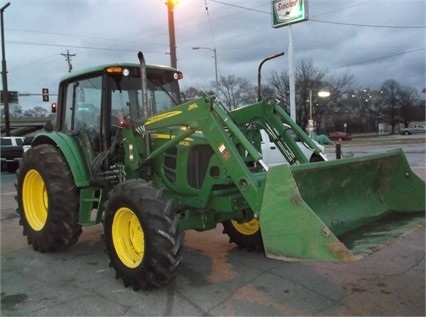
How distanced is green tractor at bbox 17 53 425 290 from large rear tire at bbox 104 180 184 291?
1cm

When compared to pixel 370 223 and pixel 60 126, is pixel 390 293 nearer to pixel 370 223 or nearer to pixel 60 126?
pixel 370 223

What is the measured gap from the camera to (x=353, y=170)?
5.06 meters

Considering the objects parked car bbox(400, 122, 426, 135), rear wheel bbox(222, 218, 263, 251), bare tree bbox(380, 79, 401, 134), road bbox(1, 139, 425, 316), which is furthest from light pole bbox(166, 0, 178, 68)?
bare tree bbox(380, 79, 401, 134)

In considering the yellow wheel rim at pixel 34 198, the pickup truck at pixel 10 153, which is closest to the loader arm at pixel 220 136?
the yellow wheel rim at pixel 34 198

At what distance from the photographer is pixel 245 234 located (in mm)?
6094

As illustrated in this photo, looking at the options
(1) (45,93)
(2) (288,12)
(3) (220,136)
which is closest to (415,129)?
Answer: (1) (45,93)

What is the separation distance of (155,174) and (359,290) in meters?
2.56

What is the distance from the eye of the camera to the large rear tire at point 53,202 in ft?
18.9

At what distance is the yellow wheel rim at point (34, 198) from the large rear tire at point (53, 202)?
2 centimetres

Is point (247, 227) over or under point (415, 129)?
under

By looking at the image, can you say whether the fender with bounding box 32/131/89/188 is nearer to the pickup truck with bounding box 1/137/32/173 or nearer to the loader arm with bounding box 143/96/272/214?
the loader arm with bounding box 143/96/272/214

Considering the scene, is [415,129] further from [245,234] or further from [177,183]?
Result: [177,183]

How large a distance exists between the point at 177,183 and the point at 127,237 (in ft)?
2.73

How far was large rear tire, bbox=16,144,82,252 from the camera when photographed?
5.75 m
